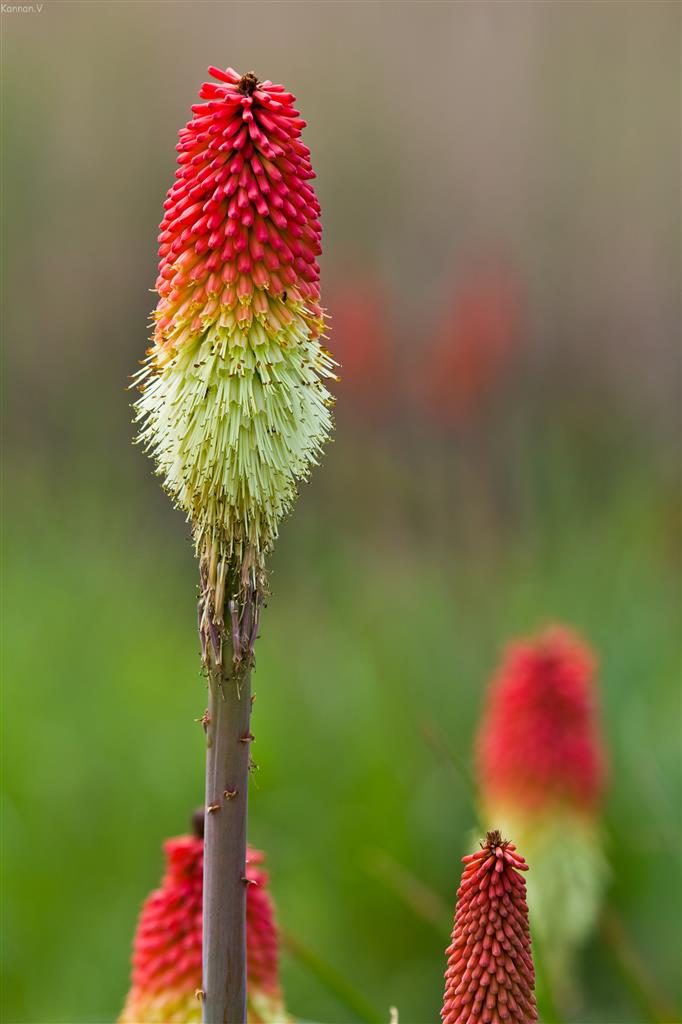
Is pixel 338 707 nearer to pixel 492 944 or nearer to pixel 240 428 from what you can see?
pixel 240 428

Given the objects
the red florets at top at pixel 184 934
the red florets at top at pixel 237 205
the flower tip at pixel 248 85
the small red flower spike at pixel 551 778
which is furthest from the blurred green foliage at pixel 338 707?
the flower tip at pixel 248 85

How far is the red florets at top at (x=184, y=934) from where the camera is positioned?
9.05 feet

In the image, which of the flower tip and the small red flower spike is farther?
the small red flower spike

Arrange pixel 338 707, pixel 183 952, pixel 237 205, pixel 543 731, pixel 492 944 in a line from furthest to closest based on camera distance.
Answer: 1. pixel 338 707
2. pixel 543 731
3. pixel 183 952
4. pixel 237 205
5. pixel 492 944

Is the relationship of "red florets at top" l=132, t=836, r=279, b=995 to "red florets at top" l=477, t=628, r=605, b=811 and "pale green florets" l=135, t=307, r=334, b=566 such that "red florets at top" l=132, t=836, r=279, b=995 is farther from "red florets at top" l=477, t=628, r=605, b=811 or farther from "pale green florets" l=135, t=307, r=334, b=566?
"red florets at top" l=477, t=628, r=605, b=811

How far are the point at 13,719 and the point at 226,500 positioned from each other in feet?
18.4

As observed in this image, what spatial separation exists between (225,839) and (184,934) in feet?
2.98

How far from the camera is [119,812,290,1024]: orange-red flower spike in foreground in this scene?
9.00 ft

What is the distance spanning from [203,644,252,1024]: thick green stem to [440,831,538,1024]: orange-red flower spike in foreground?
1.12ft

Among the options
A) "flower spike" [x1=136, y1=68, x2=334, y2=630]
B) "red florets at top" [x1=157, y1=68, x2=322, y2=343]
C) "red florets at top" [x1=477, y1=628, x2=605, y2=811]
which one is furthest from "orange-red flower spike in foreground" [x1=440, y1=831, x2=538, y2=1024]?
"red florets at top" [x1=477, y1=628, x2=605, y2=811]

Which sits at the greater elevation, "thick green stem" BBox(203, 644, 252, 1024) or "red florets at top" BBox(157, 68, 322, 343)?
"red florets at top" BBox(157, 68, 322, 343)

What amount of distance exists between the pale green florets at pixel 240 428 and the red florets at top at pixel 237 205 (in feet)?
0.22

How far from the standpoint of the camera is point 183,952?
9.22ft

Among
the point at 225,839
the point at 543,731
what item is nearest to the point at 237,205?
the point at 225,839
